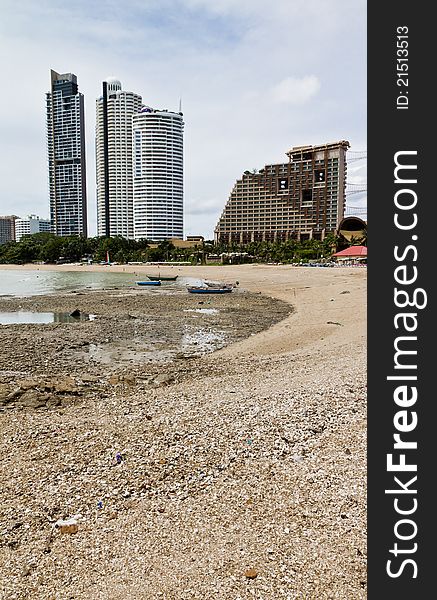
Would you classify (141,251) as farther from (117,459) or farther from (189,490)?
(189,490)

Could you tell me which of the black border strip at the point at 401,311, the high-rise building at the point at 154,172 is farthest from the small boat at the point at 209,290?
the high-rise building at the point at 154,172

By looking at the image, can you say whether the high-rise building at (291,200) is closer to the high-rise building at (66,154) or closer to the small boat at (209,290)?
the high-rise building at (66,154)

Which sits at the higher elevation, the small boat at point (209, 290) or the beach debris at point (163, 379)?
the small boat at point (209, 290)

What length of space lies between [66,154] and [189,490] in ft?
671

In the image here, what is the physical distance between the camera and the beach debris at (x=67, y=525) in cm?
478

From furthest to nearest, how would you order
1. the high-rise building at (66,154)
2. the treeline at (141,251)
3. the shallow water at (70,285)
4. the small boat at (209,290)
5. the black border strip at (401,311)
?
the high-rise building at (66,154) < the treeline at (141,251) < the shallow water at (70,285) < the small boat at (209,290) < the black border strip at (401,311)

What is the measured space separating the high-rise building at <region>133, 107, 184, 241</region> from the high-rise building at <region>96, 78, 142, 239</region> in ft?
20.5

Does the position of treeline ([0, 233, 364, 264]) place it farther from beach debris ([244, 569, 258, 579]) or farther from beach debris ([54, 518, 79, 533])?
beach debris ([244, 569, 258, 579])

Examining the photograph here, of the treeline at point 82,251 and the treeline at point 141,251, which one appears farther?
the treeline at point 82,251

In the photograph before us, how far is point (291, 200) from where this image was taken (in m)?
150

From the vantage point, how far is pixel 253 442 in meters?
6.63

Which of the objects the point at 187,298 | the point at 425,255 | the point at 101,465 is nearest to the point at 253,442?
the point at 101,465

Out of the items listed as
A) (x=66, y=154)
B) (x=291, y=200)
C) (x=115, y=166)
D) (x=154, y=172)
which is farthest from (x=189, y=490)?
(x=66, y=154)

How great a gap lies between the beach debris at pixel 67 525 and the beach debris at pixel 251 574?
76.5 inches
